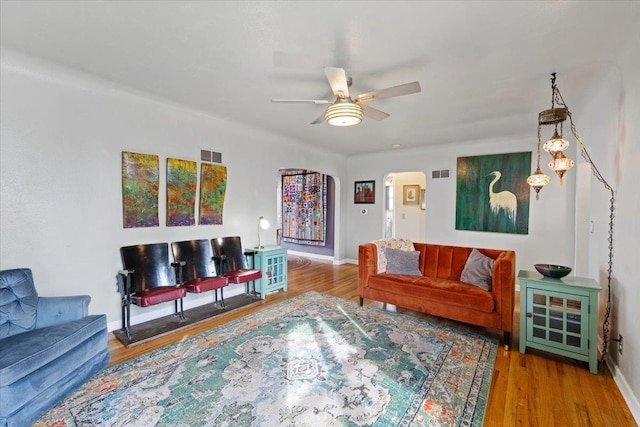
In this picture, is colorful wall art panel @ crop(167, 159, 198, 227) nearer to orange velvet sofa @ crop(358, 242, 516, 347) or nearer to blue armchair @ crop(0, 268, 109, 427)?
blue armchair @ crop(0, 268, 109, 427)

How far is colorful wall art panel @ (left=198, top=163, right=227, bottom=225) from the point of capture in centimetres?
396

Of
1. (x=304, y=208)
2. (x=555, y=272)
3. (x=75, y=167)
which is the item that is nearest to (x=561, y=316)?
(x=555, y=272)

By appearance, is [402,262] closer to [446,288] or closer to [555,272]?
[446,288]

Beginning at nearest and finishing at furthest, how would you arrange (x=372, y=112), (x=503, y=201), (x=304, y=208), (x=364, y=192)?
1. (x=372, y=112)
2. (x=503, y=201)
3. (x=364, y=192)
4. (x=304, y=208)

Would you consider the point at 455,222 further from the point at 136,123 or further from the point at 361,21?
the point at 136,123

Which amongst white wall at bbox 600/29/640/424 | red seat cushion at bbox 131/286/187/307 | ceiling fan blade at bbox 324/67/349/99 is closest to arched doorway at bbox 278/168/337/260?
red seat cushion at bbox 131/286/187/307

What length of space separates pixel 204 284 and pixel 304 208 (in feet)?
15.4

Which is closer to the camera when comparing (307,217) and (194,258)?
(194,258)

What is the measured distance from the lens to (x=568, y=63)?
2473mm

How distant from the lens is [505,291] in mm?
2900

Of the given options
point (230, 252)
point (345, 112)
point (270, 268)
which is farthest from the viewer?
point (270, 268)

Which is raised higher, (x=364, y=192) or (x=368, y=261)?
(x=364, y=192)

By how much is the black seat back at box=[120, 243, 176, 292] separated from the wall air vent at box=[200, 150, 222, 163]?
Answer: 1.28 metres

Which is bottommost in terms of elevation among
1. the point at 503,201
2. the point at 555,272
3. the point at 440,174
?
the point at 555,272
